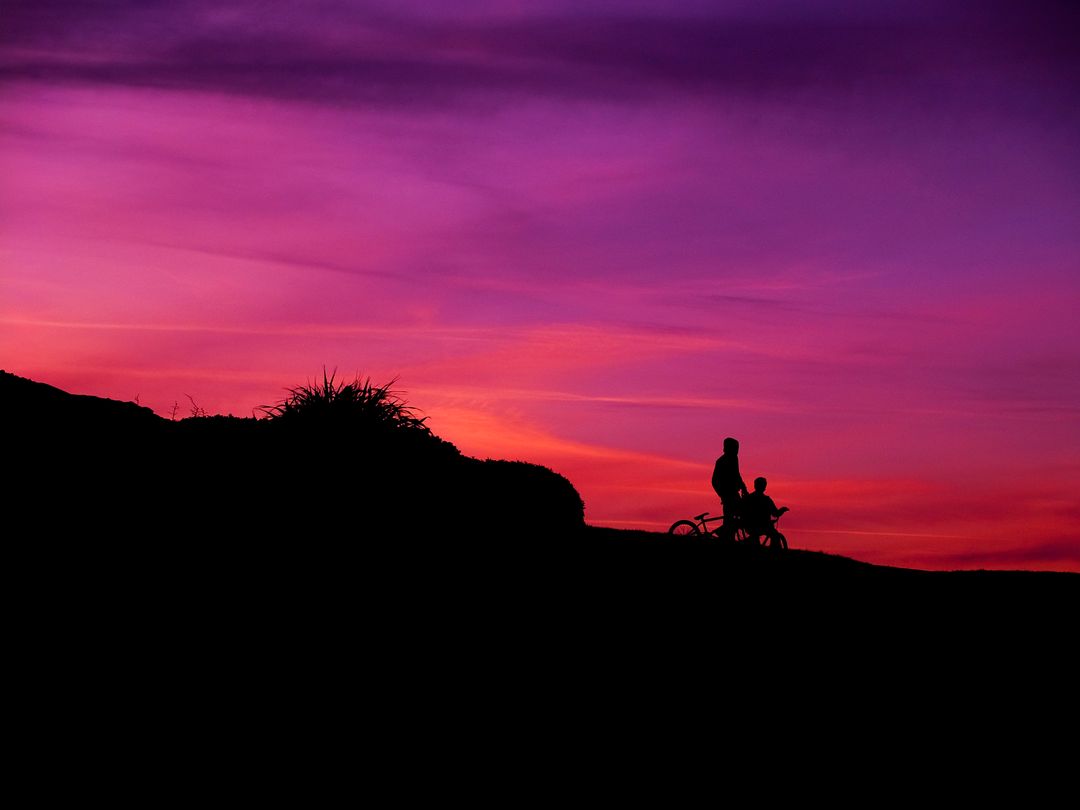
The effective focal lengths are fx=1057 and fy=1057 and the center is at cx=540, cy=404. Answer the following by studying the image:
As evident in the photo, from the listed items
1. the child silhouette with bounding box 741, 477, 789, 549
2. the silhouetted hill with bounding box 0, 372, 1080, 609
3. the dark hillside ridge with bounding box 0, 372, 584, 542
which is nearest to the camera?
the silhouetted hill with bounding box 0, 372, 1080, 609

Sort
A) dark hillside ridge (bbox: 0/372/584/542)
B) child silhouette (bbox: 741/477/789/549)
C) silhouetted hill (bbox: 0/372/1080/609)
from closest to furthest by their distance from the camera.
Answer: silhouetted hill (bbox: 0/372/1080/609)
dark hillside ridge (bbox: 0/372/584/542)
child silhouette (bbox: 741/477/789/549)

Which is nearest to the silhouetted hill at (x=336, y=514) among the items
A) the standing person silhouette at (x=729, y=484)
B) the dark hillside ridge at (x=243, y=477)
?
the dark hillside ridge at (x=243, y=477)

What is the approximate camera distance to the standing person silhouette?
59.1ft

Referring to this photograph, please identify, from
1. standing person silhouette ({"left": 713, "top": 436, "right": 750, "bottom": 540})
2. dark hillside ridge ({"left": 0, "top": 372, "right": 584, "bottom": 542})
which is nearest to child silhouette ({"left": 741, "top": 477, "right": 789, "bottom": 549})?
standing person silhouette ({"left": 713, "top": 436, "right": 750, "bottom": 540})

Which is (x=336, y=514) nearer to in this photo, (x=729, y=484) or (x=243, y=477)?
(x=243, y=477)

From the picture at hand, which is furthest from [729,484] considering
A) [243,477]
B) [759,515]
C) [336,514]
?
[243,477]

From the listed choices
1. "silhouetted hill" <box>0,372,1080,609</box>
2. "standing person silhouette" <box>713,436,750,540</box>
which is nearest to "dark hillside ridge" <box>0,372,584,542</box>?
"silhouetted hill" <box>0,372,1080,609</box>

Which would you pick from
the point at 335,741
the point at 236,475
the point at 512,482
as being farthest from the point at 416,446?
the point at 335,741

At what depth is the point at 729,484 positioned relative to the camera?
59.1 ft

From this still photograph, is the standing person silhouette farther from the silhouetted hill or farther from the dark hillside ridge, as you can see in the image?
the dark hillside ridge

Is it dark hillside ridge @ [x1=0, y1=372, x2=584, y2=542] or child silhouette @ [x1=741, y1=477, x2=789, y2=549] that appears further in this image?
child silhouette @ [x1=741, y1=477, x2=789, y2=549]

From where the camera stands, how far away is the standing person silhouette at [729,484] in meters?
18.0

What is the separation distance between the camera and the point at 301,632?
10219 millimetres

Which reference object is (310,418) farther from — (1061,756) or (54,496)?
(1061,756)
